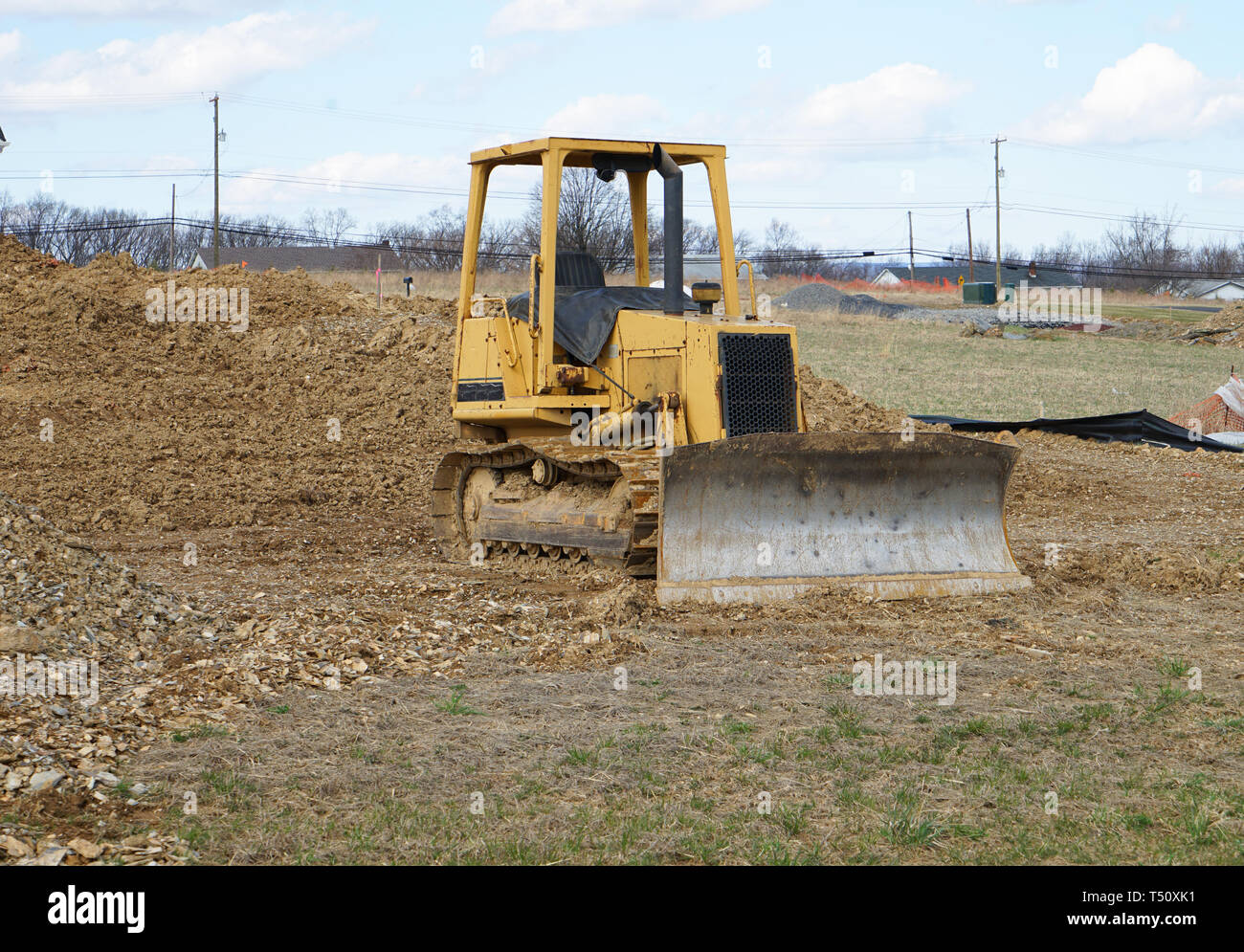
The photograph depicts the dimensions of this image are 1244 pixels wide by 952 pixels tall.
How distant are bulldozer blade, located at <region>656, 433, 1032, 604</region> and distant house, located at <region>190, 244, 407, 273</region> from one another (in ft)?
191

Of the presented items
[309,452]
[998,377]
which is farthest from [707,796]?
[998,377]

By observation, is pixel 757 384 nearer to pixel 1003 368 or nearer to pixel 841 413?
pixel 841 413

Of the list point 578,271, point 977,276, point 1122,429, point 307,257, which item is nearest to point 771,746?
point 578,271

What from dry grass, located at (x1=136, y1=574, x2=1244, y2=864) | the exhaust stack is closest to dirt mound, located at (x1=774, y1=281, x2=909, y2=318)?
the exhaust stack

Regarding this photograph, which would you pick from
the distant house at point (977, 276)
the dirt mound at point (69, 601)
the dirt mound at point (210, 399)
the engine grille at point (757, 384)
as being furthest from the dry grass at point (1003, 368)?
the distant house at point (977, 276)

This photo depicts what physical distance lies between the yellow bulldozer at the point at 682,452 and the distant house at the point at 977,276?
61557mm

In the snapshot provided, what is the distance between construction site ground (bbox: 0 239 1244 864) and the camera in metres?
4.25

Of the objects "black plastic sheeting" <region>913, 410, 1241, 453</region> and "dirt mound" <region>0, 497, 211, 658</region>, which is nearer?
"dirt mound" <region>0, 497, 211, 658</region>

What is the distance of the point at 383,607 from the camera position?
316 inches

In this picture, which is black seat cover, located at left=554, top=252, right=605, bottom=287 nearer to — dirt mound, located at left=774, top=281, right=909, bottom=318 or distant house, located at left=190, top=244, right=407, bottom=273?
dirt mound, located at left=774, top=281, right=909, bottom=318

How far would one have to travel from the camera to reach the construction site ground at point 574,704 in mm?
4246

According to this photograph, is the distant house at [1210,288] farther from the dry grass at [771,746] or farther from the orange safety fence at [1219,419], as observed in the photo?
the dry grass at [771,746]
